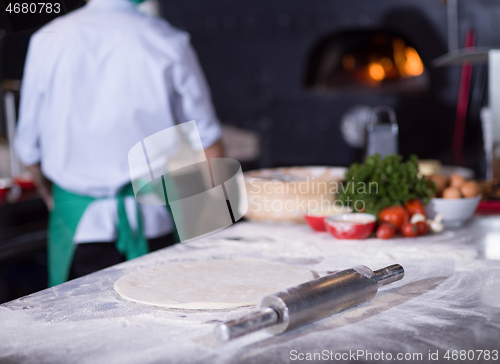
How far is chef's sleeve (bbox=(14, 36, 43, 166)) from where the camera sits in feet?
5.87

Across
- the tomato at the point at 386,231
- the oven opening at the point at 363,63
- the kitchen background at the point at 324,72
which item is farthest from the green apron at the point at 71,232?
the oven opening at the point at 363,63

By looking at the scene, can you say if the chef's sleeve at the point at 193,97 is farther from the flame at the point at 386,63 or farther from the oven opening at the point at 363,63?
the flame at the point at 386,63

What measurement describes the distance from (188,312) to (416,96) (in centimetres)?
312

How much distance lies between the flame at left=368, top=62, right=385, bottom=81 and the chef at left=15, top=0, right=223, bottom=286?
2506 millimetres

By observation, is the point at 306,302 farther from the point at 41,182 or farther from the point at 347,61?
the point at 347,61

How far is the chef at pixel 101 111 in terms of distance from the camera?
1732 millimetres

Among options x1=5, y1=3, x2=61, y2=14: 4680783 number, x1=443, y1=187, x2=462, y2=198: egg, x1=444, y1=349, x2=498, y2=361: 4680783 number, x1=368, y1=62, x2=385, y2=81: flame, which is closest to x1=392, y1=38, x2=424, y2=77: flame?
x1=368, y1=62, x2=385, y2=81: flame

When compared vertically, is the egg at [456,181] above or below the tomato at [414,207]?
above

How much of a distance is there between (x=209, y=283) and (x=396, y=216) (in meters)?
0.60

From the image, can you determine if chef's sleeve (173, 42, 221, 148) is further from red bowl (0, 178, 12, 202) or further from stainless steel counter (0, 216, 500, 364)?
red bowl (0, 178, 12, 202)

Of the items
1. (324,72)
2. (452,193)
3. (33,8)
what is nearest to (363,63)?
(324,72)

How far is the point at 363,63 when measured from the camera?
419 cm

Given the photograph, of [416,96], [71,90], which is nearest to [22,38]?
[71,90]

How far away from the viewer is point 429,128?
3760 mm
